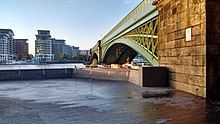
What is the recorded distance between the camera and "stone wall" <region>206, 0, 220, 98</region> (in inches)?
347

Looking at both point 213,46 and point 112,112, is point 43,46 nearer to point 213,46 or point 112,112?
point 213,46

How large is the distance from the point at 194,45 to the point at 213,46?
0.78 metres

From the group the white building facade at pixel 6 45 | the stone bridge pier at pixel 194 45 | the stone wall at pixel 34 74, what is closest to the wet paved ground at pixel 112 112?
the stone bridge pier at pixel 194 45

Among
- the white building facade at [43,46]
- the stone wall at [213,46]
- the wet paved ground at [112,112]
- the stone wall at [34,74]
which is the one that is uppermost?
the white building facade at [43,46]

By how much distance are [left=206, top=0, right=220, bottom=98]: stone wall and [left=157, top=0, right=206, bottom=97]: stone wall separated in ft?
0.52

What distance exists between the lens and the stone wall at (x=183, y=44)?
29.7 feet

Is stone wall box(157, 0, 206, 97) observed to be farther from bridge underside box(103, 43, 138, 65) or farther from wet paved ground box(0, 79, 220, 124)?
bridge underside box(103, 43, 138, 65)

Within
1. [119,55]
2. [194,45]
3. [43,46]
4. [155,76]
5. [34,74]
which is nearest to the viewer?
[194,45]

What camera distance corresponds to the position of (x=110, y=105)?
23.5 ft

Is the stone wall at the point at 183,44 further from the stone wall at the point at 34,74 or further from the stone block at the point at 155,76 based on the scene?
the stone wall at the point at 34,74

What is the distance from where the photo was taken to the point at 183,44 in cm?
1035

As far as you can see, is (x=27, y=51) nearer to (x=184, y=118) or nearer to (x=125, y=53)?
(x=125, y=53)

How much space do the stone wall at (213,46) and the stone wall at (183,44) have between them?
158 millimetres

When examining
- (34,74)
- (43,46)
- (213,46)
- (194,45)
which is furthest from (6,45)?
(213,46)
